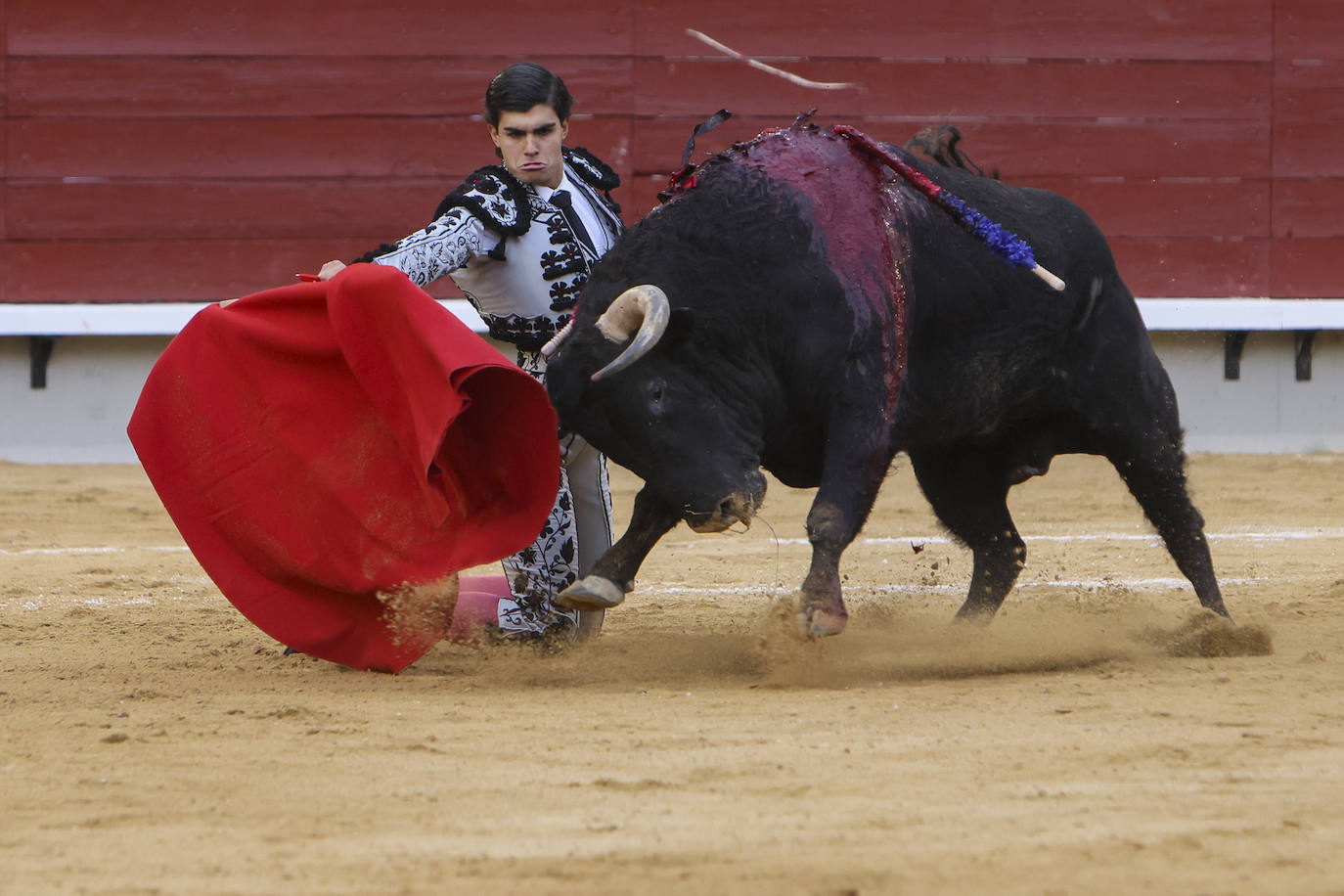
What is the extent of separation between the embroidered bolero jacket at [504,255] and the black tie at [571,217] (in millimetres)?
14

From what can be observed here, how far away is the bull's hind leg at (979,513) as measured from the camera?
3799mm

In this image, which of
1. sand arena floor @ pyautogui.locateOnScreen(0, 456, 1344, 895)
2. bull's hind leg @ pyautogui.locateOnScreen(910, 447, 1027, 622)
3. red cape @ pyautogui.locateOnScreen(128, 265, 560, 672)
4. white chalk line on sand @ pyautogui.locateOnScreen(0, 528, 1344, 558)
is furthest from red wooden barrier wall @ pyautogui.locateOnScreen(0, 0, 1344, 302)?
red cape @ pyautogui.locateOnScreen(128, 265, 560, 672)

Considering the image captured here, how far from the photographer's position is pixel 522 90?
319cm

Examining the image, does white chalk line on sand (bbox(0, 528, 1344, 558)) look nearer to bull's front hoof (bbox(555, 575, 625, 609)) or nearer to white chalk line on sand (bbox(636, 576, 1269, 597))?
white chalk line on sand (bbox(636, 576, 1269, 597))

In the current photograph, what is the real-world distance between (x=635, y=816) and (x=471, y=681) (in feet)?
3.69

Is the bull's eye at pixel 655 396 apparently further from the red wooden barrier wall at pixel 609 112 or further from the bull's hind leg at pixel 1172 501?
the red wooden barrier wall at pixel 609 112

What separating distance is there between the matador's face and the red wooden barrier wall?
3796 millimetres

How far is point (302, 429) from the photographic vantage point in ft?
10.3

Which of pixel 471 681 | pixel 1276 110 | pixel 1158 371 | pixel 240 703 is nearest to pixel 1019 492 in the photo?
pixel 1276 110

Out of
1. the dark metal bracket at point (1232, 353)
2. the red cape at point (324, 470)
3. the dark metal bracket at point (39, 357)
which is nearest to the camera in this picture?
the red cape at point (324, 470)

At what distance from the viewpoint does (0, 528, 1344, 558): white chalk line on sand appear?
5.17m

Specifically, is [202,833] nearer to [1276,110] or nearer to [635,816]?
[635,816]

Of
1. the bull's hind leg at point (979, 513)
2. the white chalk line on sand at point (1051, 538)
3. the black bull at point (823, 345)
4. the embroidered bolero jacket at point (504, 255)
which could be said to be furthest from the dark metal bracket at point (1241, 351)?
the embroidered bolero jacket at point (504, 255)

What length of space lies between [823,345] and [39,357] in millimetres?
4892
